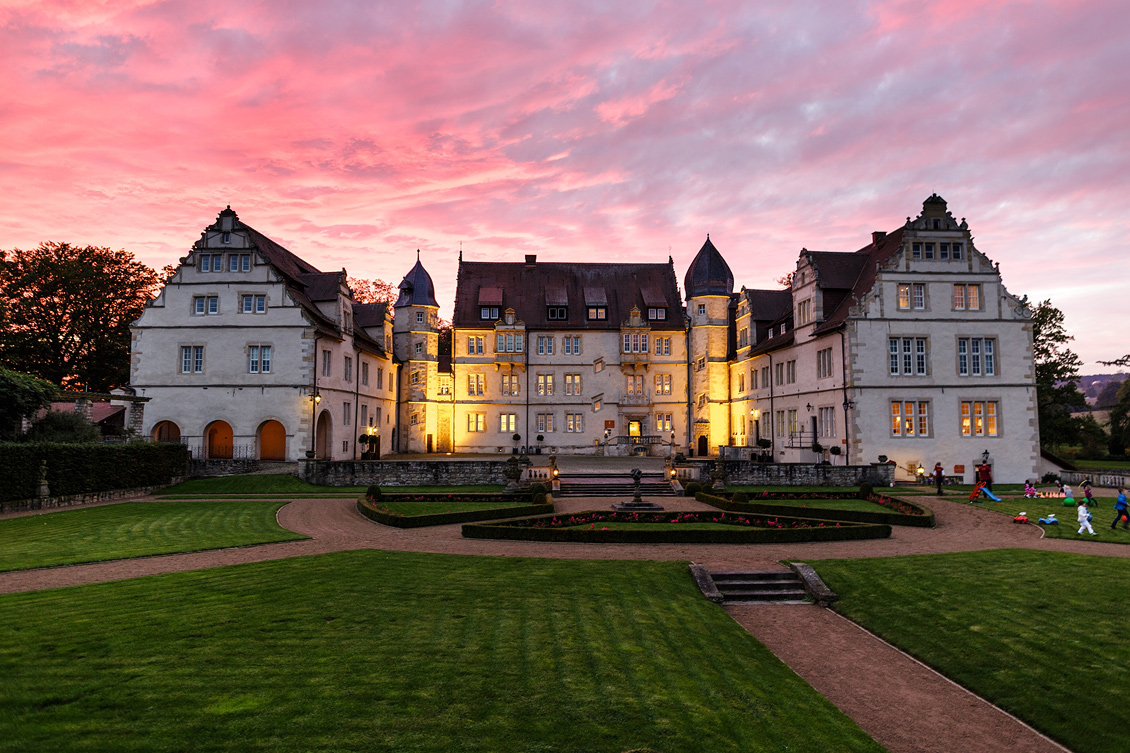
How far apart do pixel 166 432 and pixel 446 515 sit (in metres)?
31.0

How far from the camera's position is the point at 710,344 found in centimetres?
6009

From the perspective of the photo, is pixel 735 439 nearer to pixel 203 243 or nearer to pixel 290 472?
pixel 290 472

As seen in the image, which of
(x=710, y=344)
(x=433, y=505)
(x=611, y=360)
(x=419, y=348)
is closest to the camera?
(x=433, y=505)

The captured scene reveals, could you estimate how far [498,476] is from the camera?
40938 millimetres

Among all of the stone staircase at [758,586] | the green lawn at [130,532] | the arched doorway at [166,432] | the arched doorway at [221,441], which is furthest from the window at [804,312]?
the arched doorway at [166,432]

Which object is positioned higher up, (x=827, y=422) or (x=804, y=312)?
(x=804, y=312)

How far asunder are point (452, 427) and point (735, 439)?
1037 inches

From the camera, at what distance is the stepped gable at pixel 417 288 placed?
61250mm

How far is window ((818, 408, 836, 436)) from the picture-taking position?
44.4 m

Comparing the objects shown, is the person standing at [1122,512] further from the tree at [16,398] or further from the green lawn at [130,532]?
the tree at [16,398]

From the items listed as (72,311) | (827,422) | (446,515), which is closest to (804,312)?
(827,422)

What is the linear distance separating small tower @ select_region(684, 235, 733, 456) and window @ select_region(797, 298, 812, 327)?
11.7 meters

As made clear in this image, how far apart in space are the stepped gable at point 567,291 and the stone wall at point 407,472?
900 inches

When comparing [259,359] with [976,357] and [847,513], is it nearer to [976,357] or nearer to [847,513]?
[847,513]
